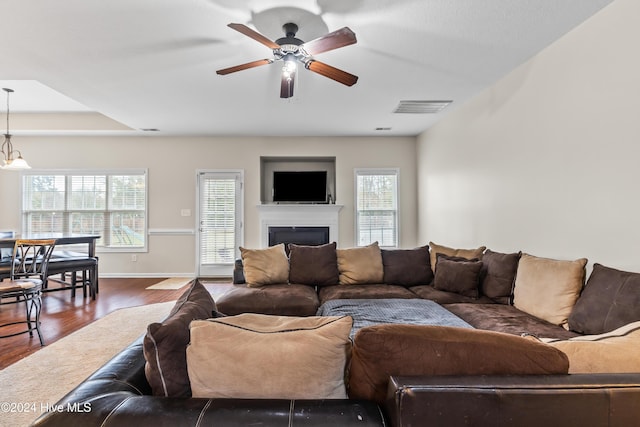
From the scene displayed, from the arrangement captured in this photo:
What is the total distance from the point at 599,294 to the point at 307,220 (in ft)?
14.5

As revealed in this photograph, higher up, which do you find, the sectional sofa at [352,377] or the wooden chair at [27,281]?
the sectional sofa at [352,377]

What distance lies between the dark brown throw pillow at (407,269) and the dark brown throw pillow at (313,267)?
0.58 m

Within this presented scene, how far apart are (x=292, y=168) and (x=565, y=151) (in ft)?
14.7

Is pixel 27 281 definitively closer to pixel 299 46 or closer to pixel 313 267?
pixel 313 267

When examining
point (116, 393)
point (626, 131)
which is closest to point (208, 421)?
point (116, 393)

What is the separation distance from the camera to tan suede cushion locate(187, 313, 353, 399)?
857 millimetres

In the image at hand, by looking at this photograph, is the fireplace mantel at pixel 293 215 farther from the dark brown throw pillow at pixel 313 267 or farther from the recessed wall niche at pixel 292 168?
the dark brown throw pillow at pixel 313 267

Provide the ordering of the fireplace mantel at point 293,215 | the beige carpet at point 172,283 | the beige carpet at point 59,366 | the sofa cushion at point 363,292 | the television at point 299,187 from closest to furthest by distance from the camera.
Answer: the beige carpet at point 59,366, the sofa cushion at point 363,292, the beige carpet at point 172,283, the fireplace mantel at point 293,215, the television at point 299,187

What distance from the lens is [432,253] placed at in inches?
145

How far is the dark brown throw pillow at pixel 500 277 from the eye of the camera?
8.99ft

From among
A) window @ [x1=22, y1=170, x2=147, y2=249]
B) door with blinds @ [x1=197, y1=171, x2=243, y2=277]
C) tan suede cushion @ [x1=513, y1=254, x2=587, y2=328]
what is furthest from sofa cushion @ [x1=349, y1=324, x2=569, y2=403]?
window @ [x1=22, y1=170, x2=147, y2=249]

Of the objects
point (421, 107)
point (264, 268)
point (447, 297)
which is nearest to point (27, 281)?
point (264, 268)

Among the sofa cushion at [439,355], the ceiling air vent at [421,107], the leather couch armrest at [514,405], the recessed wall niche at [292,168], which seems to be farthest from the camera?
the recessed wall niche at [292,168]

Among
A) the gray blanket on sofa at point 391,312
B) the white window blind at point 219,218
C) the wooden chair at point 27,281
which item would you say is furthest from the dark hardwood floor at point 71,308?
the gray blanket on sofa at point 391,312
